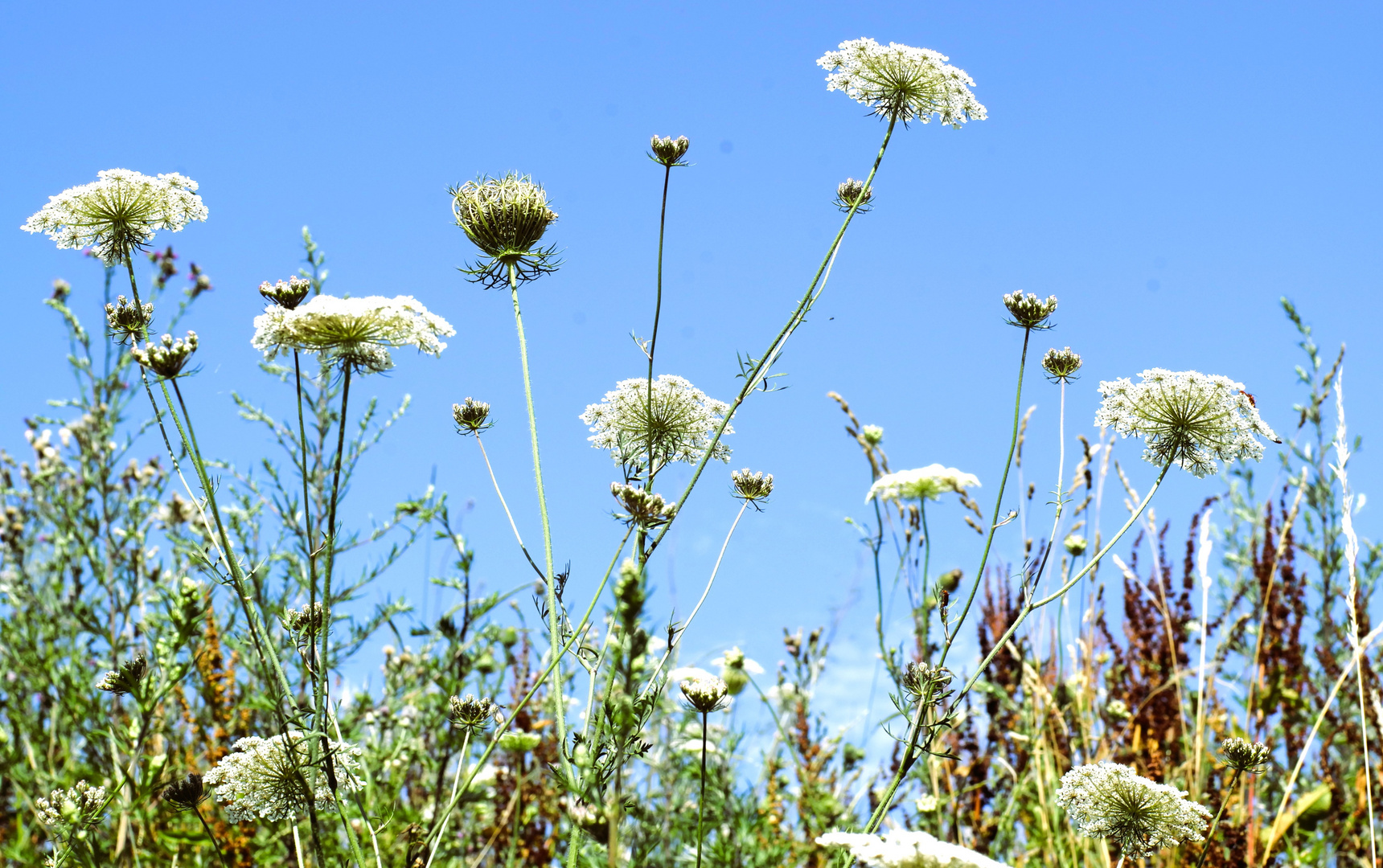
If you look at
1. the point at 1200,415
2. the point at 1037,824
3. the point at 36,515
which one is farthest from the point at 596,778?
the point at 36,515

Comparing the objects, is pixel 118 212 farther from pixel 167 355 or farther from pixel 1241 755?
pixel 1241 755

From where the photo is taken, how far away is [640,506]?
6.91 feet

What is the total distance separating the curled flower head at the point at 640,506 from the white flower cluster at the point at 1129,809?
1.30m

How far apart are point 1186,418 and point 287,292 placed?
8.03ft

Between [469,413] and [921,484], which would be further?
[921,484]

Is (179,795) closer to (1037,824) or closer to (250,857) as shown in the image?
(250,857)

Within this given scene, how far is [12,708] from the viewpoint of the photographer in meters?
5.74

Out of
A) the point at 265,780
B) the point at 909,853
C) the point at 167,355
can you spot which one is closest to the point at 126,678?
the point at 265,780

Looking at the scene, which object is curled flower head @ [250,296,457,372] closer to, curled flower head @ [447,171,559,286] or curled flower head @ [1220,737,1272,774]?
curled flower head @ [447,171,559,286]

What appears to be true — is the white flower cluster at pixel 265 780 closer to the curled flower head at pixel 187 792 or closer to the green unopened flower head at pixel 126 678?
the curled flower head at pixel 187 792

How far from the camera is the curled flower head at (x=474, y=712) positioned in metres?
2.47

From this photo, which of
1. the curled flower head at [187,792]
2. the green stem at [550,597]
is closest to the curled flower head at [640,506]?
the green stem at [550,597]

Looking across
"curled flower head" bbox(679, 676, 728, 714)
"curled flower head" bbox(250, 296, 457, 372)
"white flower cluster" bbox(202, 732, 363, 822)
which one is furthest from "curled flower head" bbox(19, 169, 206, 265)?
"curled flower head" bbox(679, 676, 728, 714)

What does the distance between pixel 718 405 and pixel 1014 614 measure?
286cm
